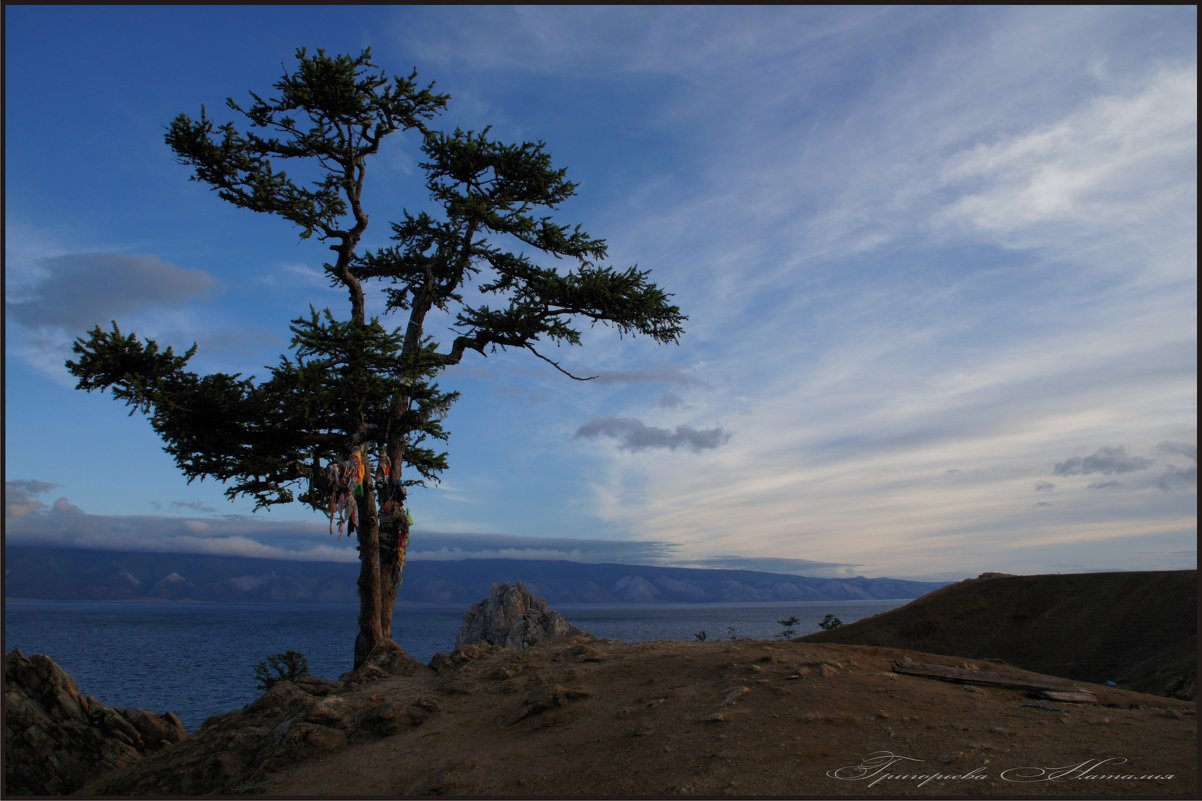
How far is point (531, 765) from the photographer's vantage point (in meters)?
12.2

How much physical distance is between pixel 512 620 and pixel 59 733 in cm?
4311

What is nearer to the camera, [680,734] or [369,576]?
[680,734]

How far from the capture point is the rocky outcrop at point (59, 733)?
18.6 meters

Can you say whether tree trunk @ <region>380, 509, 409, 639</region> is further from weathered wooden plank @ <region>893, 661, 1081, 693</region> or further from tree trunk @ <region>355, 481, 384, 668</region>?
weathered wooden plank @ <region>893, 661, 1081, 693</region>

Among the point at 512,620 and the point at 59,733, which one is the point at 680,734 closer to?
the point at 59,733

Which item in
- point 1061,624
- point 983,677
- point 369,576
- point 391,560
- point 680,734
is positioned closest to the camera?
point 680,734

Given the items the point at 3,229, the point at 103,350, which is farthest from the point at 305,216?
the point at 3,229

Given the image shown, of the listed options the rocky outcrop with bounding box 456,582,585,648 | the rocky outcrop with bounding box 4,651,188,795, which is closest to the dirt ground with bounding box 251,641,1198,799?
the rocky outcrop with bounding box 4,651,188,795

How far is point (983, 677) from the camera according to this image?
14930mm

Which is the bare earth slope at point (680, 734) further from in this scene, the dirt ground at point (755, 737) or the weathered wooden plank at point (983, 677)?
the weathered wooden plank at point (983, 677)

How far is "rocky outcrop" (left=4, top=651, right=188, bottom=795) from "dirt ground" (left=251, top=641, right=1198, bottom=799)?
27.1 ft

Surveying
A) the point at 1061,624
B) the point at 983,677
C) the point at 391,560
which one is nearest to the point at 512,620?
the point at 391,560

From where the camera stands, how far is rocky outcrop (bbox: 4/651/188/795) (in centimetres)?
1861

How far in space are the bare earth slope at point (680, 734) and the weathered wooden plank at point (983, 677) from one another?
0.91 ft
